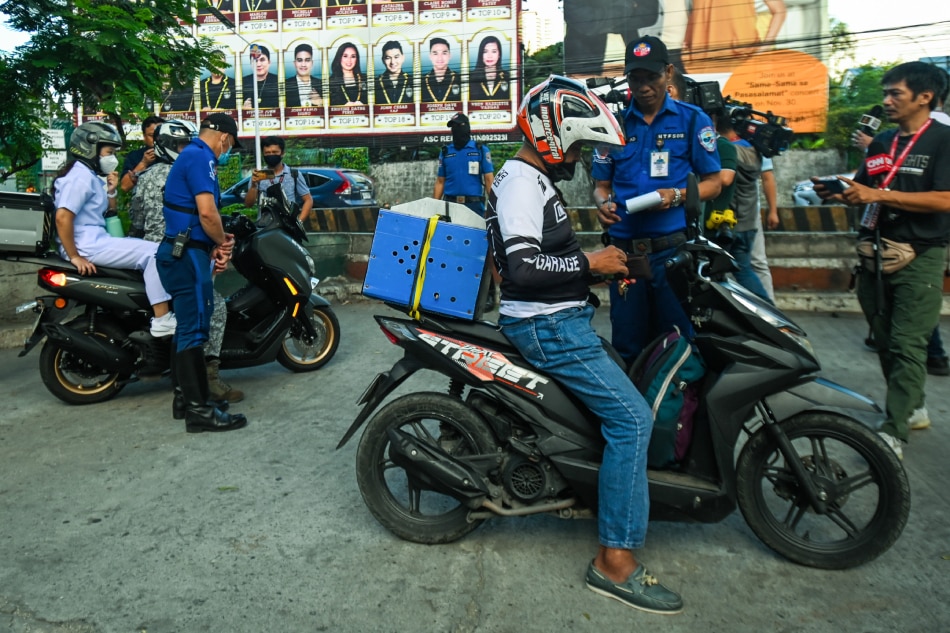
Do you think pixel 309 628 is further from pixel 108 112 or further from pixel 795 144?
pixel 795 144

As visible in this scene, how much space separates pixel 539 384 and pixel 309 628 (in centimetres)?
119

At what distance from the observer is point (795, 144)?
1183 inches

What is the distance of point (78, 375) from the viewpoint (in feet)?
18.0

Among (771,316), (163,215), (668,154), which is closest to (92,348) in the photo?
(163,215)

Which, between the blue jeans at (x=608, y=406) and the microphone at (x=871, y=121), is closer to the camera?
the blue jeans at (x=608, y=406)

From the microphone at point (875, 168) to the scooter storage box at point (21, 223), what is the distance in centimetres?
509

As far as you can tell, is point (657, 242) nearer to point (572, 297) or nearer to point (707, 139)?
point (707, 139)

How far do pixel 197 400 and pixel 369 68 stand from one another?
98.1ft

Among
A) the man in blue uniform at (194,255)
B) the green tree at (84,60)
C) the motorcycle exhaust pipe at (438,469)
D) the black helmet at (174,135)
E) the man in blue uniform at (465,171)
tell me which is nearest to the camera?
the motorcycle exhaust pipe at (438,469)

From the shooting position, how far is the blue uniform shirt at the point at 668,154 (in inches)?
162

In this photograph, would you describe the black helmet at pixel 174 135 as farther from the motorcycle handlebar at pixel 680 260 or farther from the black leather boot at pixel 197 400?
the motorcycle handlebar at pixel 680 260

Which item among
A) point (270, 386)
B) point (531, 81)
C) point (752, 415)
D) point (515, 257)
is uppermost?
point (531, 81)

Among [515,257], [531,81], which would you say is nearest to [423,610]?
[515,257]

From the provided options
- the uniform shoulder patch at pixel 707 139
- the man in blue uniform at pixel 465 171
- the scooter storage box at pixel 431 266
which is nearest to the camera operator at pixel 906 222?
the uniform shoulder patch at pixel 707 139
